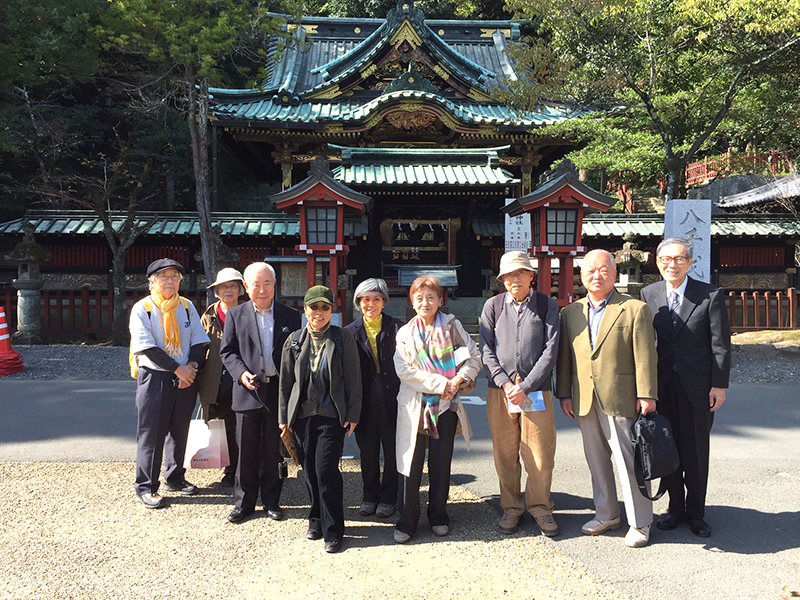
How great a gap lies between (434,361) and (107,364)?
703 centimetres

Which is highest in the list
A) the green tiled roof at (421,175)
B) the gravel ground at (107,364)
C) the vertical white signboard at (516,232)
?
the green tiled roof at (421,175)

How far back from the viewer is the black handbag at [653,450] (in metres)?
3.10

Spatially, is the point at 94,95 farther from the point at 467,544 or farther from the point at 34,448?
the point at 467,544

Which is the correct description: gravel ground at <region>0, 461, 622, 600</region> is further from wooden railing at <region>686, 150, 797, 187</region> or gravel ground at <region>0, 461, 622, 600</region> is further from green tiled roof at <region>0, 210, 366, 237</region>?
wooden railing at <region>686, 150, 797, 187</region>

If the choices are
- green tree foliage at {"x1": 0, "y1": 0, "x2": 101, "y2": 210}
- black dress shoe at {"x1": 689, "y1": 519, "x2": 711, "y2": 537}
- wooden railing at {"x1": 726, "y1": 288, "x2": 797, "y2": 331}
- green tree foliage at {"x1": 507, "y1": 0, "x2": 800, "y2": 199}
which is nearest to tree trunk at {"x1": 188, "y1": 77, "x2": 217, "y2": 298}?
green tree foliage at {"x1": 0, "y1": 0, "x2": 101, "y2": 210}

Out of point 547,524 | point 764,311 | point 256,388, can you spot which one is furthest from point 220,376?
point 764,311

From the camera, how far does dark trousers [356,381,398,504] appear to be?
12.1ft

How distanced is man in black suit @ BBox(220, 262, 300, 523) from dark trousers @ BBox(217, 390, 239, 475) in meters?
0.47

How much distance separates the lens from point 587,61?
35.8 ft

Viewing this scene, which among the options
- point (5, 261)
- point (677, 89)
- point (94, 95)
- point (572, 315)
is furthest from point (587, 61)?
point (94, 95)

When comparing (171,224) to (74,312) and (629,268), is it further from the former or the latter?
(629,268)

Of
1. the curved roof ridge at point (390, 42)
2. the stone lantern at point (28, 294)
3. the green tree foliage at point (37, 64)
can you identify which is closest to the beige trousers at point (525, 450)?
the stone lantern at point (28, 294)

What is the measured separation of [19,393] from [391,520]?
220 inches

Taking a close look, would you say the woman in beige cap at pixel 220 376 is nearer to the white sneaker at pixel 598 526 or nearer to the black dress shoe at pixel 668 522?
the white sneaker at pixel 598 526
